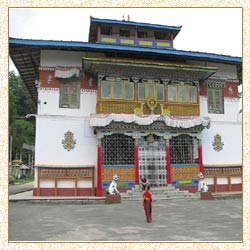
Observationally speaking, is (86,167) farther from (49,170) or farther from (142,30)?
(142,30)

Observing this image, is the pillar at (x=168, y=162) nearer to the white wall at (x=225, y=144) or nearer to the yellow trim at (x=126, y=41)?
the white wall at (x=225, y=144)

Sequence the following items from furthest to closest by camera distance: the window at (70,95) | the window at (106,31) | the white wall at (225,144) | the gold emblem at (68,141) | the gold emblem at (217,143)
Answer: the window at (106,31)
the gold emblem at (217,143)
the white wall at (225,144)
the window at (70,95)
the gold emblem at (68,141)

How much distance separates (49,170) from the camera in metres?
14.5

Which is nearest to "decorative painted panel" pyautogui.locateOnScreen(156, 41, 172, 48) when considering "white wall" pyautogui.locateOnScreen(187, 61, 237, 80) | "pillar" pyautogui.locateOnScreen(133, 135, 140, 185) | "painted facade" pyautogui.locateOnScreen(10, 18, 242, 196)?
"painted facade" pyautogui.locateOnScreen(10, 18, 242, 196)

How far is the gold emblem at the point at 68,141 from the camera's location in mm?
14898

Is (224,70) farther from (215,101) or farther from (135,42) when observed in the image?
(135,42)

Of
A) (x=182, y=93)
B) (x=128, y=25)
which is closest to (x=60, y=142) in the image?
(x=182, y=93)

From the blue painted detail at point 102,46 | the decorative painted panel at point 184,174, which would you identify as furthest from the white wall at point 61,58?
the decorative painted panel at point 184,174

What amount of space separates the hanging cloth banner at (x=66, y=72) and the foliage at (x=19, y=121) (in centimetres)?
1672

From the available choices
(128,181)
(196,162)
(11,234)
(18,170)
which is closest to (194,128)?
(196,162)

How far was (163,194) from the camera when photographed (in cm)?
1423

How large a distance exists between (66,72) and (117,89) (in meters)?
2.65

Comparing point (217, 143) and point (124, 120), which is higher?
point (124, 120)

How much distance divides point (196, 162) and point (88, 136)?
5.80 meters
